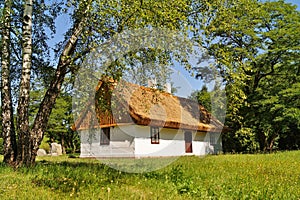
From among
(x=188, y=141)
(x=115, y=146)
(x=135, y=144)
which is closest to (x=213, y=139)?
(x=188, y=141)

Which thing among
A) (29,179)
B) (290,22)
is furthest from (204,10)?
(290,22)

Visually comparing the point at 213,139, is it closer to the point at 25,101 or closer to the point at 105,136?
A: the point at 105,136

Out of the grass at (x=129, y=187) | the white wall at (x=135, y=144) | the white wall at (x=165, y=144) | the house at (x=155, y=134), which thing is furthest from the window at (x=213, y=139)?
the grass at (x=129, y=187)

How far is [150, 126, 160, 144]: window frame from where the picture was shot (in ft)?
73.8

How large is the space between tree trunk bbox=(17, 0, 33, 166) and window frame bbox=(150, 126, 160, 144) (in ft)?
49.1

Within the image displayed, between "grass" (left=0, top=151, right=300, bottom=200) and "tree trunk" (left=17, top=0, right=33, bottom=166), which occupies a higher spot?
→ "tree trunk" (left=17, top=0, right=33, bottom=166)

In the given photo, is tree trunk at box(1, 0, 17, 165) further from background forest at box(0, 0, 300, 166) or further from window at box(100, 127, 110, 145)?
window at box(100, 127, 110, 145)

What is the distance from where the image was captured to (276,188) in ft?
20.1

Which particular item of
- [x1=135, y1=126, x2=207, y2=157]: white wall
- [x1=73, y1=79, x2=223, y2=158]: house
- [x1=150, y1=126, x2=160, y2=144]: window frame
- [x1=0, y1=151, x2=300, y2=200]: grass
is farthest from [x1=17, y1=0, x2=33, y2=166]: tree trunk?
[x1=150, y1=126, x2=160, y2=144]: window frame

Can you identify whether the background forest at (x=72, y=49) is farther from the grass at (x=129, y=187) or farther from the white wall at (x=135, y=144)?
the white wall at (x=135, y=144)

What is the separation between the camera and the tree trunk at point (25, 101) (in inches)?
303

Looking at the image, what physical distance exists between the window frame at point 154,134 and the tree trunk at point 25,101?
1498 cm

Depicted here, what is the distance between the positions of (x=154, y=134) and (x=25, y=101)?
15.6 meters

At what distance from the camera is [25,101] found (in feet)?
25.4
